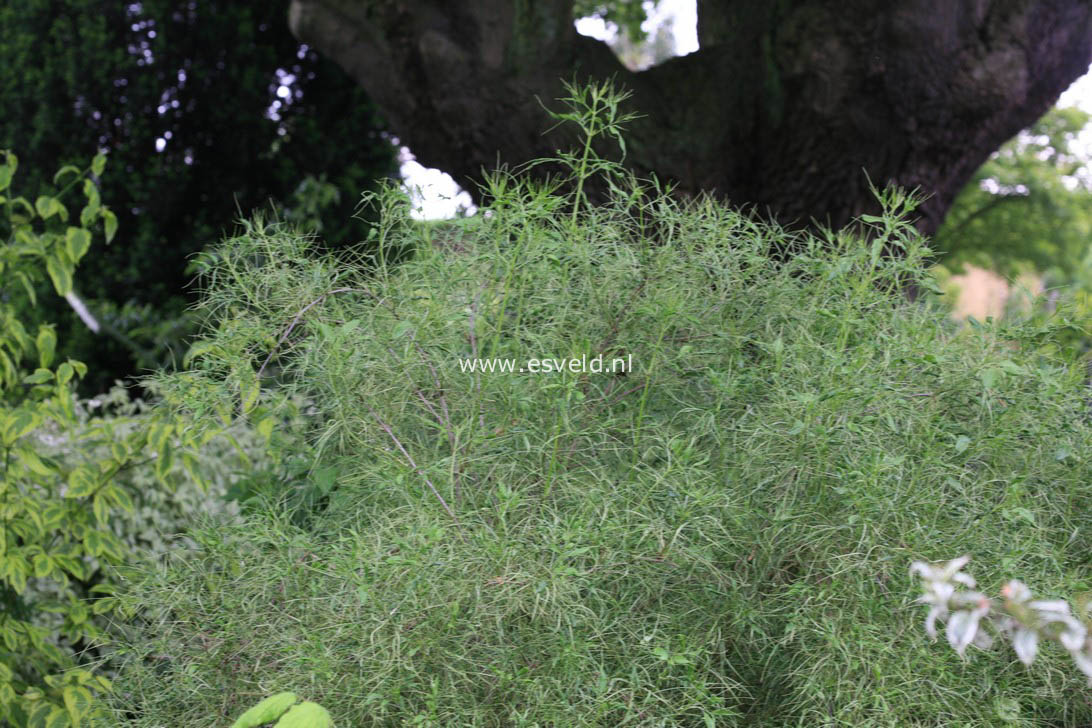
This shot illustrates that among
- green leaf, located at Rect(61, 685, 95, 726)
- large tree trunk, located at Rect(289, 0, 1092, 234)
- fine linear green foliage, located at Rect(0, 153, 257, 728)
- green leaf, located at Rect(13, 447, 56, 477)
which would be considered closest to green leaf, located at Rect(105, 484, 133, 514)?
fine linear green foliage, located at Rect(0, 153, 257, 728)

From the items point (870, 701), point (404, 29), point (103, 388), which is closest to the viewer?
point (870, 701)

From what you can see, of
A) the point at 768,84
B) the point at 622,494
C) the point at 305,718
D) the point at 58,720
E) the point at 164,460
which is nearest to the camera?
the point at 305,718

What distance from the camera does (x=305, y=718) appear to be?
1.45 meters

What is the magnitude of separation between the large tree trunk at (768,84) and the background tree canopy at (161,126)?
74.8 inches

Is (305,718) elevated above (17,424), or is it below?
above

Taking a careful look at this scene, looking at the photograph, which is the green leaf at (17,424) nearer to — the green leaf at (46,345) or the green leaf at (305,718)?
the green leaf at (46,345)

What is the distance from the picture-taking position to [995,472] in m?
1.97

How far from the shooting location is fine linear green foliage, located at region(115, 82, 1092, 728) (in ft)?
5.61

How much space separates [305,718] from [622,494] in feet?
2.29

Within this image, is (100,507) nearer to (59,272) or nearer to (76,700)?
(76,700)

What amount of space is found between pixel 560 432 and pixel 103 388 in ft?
15.2

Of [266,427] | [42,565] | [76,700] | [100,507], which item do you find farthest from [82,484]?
Answer: [266,427]

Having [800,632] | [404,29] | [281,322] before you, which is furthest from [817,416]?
[404,29]

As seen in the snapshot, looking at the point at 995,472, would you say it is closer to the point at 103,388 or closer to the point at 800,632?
the point at 800,632
